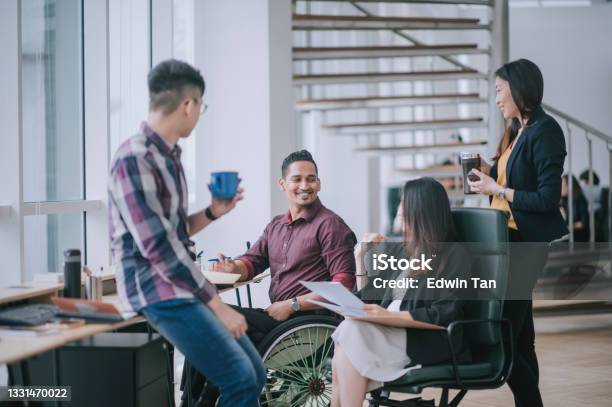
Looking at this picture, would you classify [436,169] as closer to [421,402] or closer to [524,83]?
[524,83]

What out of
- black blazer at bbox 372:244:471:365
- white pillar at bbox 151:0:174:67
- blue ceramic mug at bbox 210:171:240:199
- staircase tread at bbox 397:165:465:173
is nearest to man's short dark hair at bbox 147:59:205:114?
blue ceramic mug at bbox 210:171:240:199

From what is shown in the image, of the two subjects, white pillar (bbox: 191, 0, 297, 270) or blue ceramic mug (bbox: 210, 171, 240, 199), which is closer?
blue ceramic mug (bbox: 210, 171, 240, 199)

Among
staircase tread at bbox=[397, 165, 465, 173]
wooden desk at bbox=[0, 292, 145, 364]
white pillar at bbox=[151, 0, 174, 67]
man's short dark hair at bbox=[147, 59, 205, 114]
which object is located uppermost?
white pillar at bbox=[151, 0, 174, 67]

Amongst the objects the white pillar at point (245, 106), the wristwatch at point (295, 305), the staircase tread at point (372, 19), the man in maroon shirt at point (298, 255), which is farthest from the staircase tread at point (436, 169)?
the wristwatch at point (295, 305)

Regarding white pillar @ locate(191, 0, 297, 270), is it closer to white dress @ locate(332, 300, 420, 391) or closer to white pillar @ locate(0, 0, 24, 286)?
white pillar @ locate(0, 0, 24, 286)

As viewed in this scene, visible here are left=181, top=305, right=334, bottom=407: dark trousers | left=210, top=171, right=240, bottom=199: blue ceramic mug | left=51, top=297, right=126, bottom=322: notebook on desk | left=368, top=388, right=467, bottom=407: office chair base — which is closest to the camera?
left=51, top=297, right=126, bottom=322: notebook on desk

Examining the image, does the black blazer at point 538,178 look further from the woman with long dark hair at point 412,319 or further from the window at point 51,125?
the window at point 51,125

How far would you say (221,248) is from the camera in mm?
4930

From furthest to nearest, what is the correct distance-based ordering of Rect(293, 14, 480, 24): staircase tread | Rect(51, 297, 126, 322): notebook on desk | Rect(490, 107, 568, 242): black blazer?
Rect(293, 14, 480, 24): staircase tread
Rect(490, 107, 568, 242): black blazer
Rect(51, 297, 126, 322): notebook on desk

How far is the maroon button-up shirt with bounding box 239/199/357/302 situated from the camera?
325cm

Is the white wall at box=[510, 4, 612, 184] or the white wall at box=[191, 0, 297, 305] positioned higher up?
the white wall at box=[510, 4, 612, 184]

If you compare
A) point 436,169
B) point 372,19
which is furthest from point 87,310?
point 436,169

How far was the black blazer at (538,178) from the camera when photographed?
299 centimetres

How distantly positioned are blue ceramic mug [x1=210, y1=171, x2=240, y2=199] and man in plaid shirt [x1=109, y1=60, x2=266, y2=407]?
119 mm
